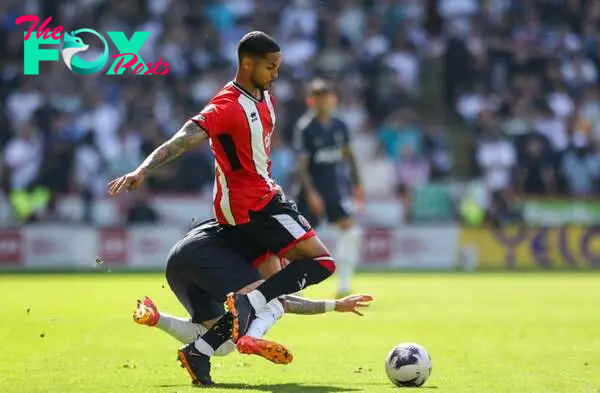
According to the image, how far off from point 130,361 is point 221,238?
198 cm

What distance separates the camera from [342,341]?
12.5 metres

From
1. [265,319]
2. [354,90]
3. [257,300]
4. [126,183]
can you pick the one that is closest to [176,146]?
[126,183]

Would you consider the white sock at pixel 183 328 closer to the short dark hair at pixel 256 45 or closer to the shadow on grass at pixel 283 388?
the shadow on grass at pixel 283 388

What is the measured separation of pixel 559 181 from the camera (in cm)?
2669

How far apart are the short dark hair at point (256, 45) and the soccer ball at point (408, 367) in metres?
2.38

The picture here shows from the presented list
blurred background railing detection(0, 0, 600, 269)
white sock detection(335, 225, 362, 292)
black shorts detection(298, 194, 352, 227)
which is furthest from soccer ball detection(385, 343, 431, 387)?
blurred background railing detection(0, 0, 600, 269)

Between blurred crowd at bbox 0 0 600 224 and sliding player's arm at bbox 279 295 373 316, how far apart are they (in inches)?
615

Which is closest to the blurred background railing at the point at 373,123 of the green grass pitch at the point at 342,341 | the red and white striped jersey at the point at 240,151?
the green grass pitch at the point at 342,341

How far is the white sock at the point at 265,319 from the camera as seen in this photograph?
8711 millimetres

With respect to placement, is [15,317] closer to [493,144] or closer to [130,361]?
[130,361]

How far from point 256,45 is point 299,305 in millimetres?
2038

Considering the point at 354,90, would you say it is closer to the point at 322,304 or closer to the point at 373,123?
the point at 373,123

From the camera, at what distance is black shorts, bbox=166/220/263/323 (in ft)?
30.3

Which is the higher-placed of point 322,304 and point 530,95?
point 530,95
